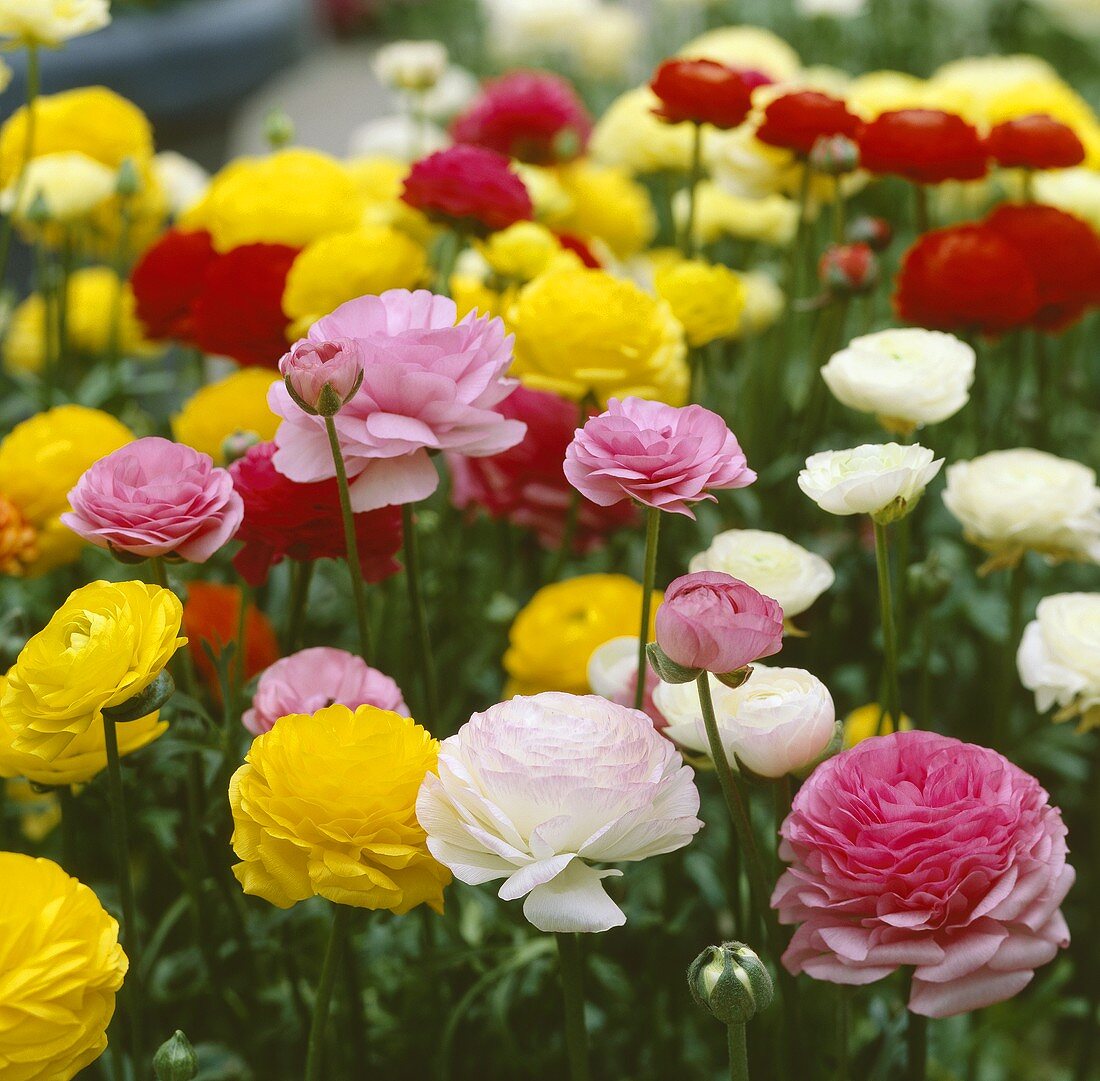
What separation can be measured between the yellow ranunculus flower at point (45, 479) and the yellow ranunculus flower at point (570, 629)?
26 cm

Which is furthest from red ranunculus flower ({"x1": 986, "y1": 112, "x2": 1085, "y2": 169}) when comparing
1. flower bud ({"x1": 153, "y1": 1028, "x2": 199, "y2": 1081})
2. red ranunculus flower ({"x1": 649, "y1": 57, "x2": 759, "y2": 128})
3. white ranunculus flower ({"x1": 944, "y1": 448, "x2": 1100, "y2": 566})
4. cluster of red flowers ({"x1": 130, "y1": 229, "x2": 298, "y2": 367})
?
flower bud ({"x1": 153, "y1": 1028, "x2": 199, "y2": 1081})

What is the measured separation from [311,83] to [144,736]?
416cm

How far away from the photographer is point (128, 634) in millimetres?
490

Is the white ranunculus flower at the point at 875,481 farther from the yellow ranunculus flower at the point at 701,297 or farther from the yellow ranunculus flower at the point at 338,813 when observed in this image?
the yellow ranunculus flower at the point at 701,297

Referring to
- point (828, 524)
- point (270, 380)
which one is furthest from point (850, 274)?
point (270, 380)

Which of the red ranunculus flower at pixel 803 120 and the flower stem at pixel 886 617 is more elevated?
the red ranunculus flower at pixel 803 120

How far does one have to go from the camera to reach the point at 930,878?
19.1 inches

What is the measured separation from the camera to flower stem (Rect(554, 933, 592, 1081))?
1.72 ft

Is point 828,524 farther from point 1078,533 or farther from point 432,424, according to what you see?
point 432,424

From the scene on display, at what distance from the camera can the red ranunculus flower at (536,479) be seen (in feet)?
2.80

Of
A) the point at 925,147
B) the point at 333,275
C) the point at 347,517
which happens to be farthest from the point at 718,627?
the point at 925,147

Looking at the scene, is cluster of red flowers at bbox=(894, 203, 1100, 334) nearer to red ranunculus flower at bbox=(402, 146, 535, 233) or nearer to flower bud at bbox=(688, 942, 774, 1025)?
red ranunculus flower at bbox=(402, 146, 535, 233)

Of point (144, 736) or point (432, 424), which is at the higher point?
point (432, 424)

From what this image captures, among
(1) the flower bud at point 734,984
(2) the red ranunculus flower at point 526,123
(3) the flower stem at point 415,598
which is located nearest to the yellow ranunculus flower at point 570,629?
(3) the flower stem at point 415,598
